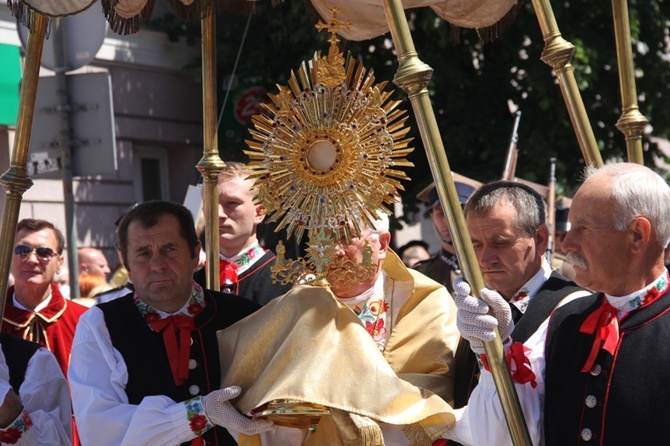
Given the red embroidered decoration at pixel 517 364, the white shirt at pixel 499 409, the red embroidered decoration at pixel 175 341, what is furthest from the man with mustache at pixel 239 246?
the red embroidered decoration at pixel 517 364

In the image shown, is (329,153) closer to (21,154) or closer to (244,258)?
(21,154)

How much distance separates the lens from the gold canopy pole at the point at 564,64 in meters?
4.11

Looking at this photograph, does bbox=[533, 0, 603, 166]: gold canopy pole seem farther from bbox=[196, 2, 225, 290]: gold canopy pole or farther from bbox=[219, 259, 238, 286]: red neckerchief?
bbox=[219, 259, 238, 286]: red neckerchief

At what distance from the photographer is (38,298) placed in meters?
5.67

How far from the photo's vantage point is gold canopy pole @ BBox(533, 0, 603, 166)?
13.5ft

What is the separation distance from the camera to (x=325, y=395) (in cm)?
373

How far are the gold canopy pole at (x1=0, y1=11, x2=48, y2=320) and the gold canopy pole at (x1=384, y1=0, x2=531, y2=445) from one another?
4.53 ft

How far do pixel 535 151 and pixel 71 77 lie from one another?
194 inches

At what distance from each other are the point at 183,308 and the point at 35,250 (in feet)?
5.48

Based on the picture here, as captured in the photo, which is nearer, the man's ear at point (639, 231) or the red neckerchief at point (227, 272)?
the man's ear at point (639, 231)

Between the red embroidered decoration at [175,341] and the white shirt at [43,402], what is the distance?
0.55 metres

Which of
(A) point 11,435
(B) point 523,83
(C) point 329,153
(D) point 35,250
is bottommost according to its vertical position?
(A) point 11,435

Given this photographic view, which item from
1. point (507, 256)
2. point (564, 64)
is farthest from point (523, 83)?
point (507, 256)

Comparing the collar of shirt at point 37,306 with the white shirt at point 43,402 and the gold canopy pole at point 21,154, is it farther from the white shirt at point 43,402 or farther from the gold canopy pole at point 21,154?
the gold canopy pole at point 21,154
